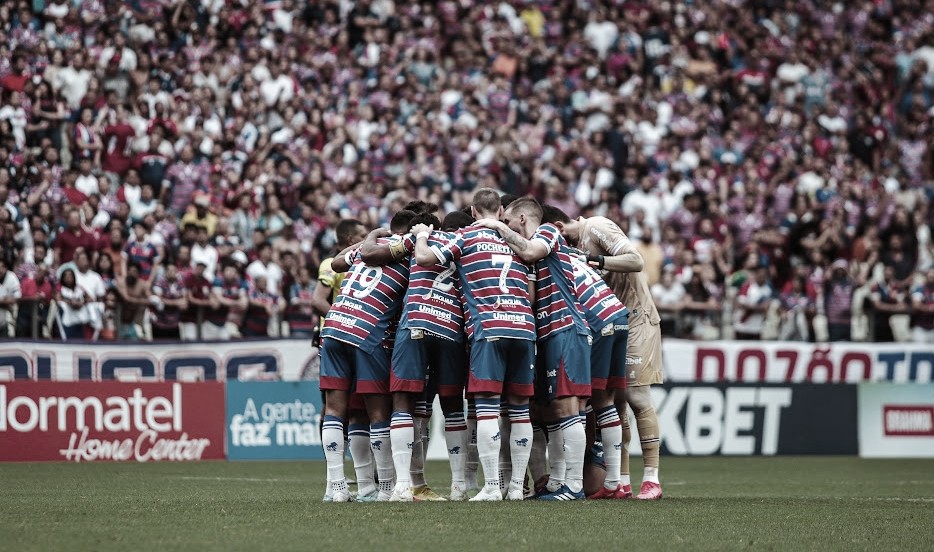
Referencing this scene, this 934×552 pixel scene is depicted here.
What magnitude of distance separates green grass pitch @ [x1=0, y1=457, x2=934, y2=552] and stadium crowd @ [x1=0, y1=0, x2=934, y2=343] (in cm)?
652

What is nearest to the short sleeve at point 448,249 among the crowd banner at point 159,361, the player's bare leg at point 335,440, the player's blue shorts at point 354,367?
the player's blue shorts at point 354,367

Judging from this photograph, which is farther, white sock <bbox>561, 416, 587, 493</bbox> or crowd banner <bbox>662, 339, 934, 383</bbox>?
crowd banner <bbox>662, 339, 934, 383</bbox>

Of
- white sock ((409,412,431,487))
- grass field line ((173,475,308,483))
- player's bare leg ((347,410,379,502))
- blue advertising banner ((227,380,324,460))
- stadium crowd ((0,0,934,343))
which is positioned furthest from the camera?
stadium crowd ((0,0,934,343))

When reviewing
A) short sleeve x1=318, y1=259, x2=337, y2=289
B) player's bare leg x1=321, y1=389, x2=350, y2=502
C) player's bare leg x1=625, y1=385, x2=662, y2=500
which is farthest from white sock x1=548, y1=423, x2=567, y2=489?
short sleeve x1=318, y1=259, x2=337, y2=289

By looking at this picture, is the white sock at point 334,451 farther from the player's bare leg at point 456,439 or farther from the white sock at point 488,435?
the white sock at point 488,435

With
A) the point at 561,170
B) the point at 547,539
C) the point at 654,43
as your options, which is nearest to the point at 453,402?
the point at 547,539

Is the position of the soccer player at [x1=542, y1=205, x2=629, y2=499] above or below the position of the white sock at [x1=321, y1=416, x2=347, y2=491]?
above

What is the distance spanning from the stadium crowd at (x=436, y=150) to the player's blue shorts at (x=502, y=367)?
10.0 meters

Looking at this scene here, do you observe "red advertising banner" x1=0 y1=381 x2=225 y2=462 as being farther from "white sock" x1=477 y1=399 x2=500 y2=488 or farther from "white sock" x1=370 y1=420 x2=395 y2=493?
"white sock" x1=477 y1=399 x2=500 y2=488

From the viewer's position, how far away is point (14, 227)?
20.6 m

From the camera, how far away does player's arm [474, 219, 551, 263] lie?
38.1ft

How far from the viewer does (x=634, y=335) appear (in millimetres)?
12844

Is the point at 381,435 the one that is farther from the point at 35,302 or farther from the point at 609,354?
the point at 35,302

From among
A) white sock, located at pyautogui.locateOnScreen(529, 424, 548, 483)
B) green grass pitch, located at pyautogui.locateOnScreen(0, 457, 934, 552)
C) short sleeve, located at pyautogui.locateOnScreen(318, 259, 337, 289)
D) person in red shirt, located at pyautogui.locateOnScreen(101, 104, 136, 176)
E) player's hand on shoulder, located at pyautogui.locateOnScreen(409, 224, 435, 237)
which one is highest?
person in red shirt, located at pyautogui.locateOnScreen(101, 104, 136, 176)
